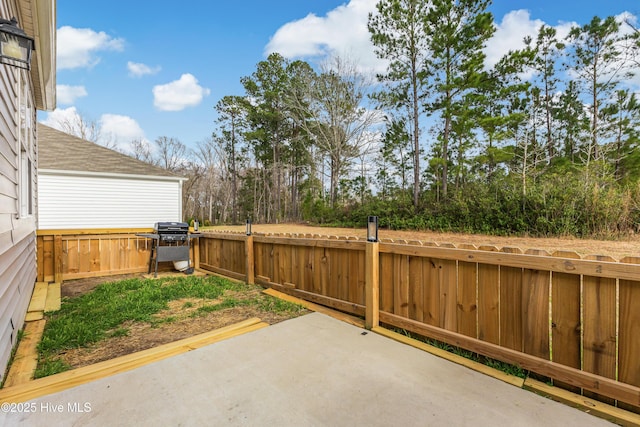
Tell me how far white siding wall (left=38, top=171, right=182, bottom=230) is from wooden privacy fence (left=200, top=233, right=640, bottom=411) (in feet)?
31.6

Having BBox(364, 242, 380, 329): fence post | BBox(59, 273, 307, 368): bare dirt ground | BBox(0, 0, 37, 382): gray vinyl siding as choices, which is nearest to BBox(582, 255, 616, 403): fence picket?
BBox(364, 242, 380, 329): fence post

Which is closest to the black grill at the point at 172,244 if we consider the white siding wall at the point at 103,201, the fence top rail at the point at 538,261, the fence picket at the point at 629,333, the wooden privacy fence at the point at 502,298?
the wooden privacy fence at the point at 502,298

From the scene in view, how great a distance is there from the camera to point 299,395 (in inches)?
72.0

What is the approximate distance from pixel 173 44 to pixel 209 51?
145 centimetres

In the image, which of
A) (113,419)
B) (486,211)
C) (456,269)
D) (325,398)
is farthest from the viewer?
(486,211)

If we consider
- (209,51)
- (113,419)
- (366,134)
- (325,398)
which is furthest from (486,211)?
(209,51)

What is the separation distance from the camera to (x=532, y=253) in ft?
6.59

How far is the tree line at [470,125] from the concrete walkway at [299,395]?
8.23 metres

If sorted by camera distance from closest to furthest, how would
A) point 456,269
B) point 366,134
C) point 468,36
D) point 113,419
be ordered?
point 113,419 → point 456,269 → point 468,36 → point 366,134

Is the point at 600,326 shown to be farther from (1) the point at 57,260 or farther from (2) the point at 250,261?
(1) the point at 57,260

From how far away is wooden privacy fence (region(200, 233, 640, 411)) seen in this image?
1672 mm

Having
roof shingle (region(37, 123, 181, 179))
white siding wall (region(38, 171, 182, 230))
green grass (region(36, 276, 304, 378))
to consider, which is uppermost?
roof shingle (region(37, 123, 181, 179))

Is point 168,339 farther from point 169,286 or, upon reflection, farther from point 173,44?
→ point 173,44

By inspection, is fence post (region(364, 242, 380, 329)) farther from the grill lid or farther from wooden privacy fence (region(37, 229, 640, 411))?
the grill lid
